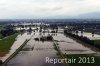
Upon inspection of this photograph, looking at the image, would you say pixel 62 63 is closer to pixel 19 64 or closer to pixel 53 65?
pixel 53 65

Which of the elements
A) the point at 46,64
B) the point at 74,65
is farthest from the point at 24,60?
the point at 74,65

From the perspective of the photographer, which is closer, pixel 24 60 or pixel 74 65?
pixel 74 65

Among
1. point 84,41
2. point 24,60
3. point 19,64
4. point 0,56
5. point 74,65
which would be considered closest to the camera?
point 74,65

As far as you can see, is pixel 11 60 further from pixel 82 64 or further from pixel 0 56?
pixel 82 64

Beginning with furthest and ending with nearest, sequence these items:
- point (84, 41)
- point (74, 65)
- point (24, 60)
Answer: point (84, 41) → point (24, 60) → point (74, 65)

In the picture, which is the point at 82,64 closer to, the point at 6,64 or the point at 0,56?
the point at 6,64

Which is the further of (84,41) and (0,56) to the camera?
(84,41)

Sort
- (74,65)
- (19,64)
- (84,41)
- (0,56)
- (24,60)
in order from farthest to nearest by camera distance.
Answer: (84,41) < (0,56) < (24,60) < (19,64) < (74,65)

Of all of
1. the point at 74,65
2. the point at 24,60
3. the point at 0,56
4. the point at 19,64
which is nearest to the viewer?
the point at 74,65
